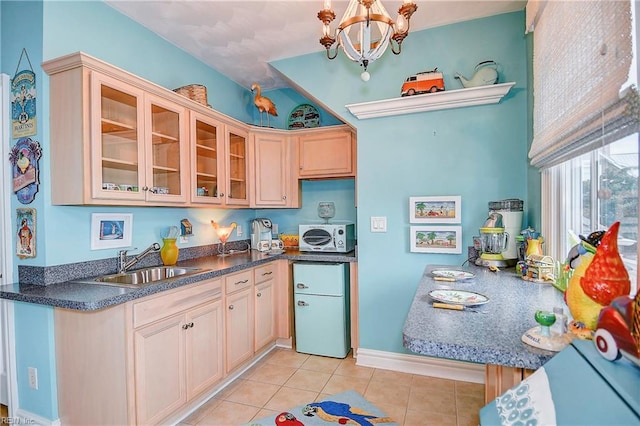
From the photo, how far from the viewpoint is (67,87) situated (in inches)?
70.2

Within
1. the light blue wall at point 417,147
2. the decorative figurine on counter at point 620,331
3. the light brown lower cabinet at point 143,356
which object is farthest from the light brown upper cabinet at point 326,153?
the decorative figurine on counter at point 620,331

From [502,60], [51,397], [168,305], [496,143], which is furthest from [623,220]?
[51,397]

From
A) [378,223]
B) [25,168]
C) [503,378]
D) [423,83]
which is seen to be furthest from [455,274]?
[25,168]

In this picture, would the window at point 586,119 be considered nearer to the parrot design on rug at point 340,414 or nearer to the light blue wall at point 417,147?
the light blue wall at point 417,147

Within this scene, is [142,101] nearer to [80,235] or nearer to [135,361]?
[80,235]

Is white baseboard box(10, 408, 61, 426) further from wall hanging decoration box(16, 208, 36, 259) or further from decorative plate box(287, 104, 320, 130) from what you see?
decorative plate box(287, 104, 320, 130)

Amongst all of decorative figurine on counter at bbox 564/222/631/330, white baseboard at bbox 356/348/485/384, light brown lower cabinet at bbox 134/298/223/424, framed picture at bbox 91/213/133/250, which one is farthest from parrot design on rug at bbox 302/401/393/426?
framed picture at bbox 91/213/133/250

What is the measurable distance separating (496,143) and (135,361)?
8.98 feet

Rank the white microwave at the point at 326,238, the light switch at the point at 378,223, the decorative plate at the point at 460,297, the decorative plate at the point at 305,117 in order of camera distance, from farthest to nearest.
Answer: the decorative plate at the point at 305,117 < the white microwave at the point at 326,238 < the light switch at the point at 378,223 < the decorative plate at the point at 460,297

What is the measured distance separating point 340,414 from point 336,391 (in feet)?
0.94

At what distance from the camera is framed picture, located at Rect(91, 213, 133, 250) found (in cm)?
206

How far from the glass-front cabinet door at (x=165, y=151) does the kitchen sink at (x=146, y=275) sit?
53 cm

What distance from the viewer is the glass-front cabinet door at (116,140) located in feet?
5.86

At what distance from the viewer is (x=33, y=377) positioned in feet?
6.14
